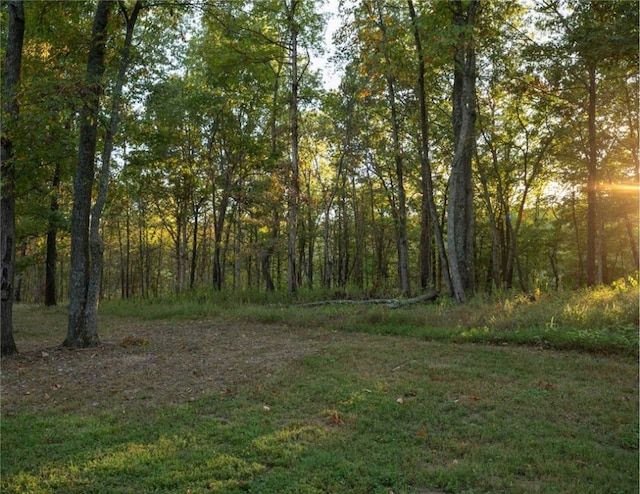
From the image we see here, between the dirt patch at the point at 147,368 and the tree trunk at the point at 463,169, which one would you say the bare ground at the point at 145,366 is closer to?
the dirt patch at the point at 147,368

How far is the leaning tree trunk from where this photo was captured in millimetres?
7633

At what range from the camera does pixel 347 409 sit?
487 cm

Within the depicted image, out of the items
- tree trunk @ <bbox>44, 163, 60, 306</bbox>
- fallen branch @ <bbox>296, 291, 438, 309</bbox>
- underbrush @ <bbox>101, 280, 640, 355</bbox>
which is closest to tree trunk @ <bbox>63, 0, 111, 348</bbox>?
underbrush @ <bbox>101, 280, 640, 355</bbox>

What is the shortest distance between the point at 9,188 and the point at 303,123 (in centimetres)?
1443

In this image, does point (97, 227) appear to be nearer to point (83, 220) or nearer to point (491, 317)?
point (83, 220)

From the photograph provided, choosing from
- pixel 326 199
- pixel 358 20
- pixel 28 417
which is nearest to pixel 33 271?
pixel 326 199

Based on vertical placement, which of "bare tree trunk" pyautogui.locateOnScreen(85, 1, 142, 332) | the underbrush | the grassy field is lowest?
the grassy field

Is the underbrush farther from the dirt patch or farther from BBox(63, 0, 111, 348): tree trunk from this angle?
BBox(63, 0, 111, 348): tree trunk

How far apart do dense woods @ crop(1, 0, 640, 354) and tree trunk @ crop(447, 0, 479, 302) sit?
0.06 m

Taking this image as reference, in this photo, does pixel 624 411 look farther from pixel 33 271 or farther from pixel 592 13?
pixel 33 271

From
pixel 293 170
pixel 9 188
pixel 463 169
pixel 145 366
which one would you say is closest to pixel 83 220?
pixel 9 188

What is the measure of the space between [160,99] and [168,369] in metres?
10.8

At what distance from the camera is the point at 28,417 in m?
4.86

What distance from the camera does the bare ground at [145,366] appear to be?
5570mm
